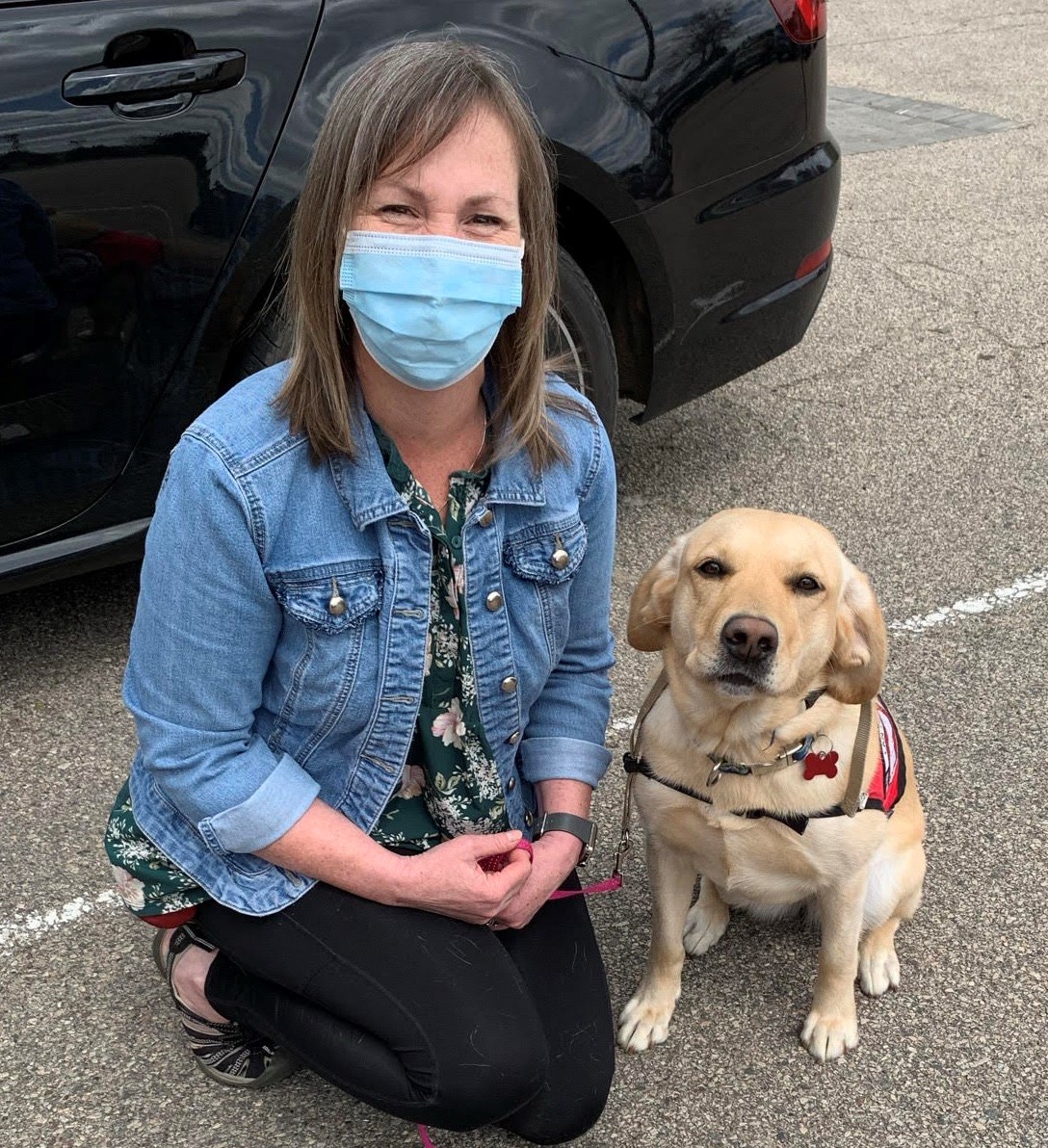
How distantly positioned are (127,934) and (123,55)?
1.84 metres

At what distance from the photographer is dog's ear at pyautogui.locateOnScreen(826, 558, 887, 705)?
89.5 inches

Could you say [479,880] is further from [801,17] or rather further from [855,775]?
[801,17]

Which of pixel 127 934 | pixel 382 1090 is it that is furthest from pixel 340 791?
pixel 127 934

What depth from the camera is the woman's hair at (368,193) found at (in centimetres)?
191

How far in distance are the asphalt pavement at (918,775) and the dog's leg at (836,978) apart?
1.6 inches

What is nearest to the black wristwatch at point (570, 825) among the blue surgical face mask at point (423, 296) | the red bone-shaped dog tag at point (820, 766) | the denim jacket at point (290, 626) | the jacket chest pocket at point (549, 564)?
the denim jacket at point (290, 626)

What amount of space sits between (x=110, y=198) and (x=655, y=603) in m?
1.45

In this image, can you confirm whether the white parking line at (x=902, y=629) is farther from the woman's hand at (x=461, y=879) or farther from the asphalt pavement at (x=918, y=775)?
the woman's hand at (x=461, y=879)

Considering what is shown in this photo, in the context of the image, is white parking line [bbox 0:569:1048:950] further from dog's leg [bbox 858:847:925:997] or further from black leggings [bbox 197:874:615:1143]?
dog's leg [bbox 858:847:925:997]

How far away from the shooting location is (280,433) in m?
1.99

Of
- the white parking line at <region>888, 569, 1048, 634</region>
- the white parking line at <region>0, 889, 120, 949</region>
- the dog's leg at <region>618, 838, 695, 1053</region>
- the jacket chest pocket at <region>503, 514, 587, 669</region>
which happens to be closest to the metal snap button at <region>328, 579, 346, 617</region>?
the jacket chest pocket at <region>503, 514, 587, 669</region>

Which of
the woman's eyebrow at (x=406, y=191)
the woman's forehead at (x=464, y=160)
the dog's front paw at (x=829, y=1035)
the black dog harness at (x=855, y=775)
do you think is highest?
the woman's forehead at (x=464, y=160)

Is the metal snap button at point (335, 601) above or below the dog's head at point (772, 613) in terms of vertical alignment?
above

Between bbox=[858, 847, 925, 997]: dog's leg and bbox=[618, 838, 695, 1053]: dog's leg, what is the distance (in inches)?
15.1
